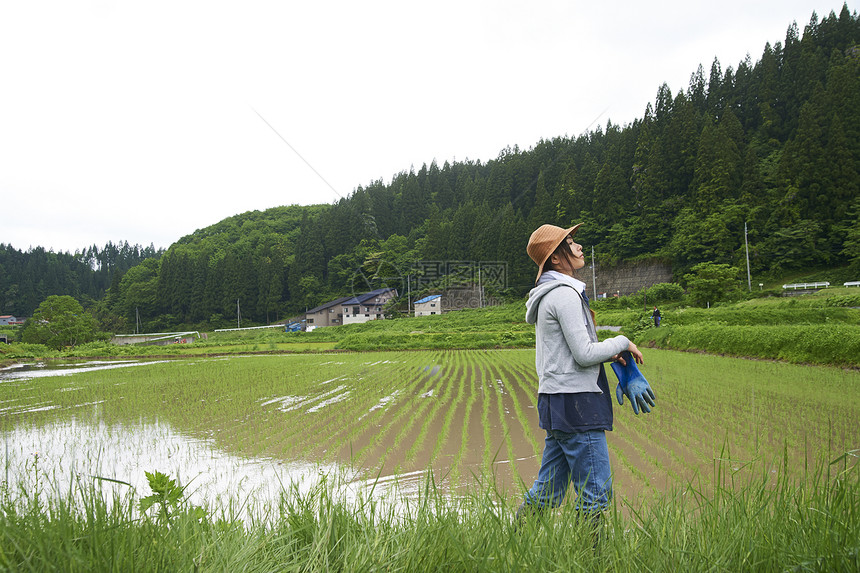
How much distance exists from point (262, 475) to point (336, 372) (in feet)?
31.6

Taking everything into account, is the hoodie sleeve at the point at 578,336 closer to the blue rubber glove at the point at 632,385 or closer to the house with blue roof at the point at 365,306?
the blue rubber glove at the point at 632,385

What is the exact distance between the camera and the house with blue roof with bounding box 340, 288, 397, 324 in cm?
5209

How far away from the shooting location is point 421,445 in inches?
209

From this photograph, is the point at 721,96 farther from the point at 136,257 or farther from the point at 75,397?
the point at 136,257

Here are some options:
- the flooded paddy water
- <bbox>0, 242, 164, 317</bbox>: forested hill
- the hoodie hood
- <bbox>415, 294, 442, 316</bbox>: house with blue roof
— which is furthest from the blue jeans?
<bbox>0, 242, 164, 317</bbox>: forested hill

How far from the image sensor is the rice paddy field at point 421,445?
5.22 ft

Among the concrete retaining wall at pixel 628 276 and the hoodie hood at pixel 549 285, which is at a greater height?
the concrete retaining wall at pixel 628 276

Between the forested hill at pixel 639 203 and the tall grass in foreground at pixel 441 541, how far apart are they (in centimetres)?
3286

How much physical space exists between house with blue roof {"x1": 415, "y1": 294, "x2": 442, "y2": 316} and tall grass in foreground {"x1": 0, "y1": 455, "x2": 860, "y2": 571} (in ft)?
149

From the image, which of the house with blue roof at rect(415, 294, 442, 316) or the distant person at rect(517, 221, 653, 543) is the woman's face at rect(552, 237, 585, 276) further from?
the house with blue roof at rect(415, 294, 442, 316)

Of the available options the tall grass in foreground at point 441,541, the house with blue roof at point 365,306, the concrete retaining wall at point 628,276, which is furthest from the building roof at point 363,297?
the tall grass in foreground at point 441,541

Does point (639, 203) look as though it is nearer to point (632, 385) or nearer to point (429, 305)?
point (429, 305)

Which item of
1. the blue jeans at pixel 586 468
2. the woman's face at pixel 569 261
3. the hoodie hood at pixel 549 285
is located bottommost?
the blue jeans at pixel 586 468

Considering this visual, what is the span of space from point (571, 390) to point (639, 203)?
143 feet
